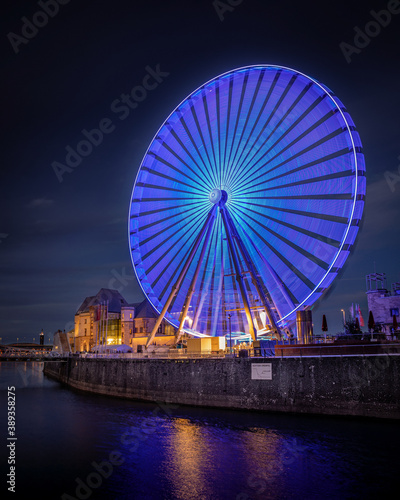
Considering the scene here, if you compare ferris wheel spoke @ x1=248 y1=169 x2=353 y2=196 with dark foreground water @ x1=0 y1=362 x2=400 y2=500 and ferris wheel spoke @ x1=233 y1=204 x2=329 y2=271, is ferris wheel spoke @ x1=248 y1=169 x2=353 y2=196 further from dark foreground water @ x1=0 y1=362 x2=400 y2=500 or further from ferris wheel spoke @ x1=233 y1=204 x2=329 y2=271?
dark foreground water @ x1=0 y1=362 x2=400 y2=500

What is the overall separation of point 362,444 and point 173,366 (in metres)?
20.1

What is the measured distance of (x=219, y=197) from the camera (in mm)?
39250

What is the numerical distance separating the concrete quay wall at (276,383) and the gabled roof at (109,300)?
194ft

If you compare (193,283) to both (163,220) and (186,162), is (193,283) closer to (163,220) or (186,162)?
(163,220)

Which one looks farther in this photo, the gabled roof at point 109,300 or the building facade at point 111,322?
the gabled roof at point 109,300

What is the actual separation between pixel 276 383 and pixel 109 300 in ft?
250

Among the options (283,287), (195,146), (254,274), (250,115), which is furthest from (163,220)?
(283,287)

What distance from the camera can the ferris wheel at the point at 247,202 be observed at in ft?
107

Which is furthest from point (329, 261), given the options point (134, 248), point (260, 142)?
point (134, 248)

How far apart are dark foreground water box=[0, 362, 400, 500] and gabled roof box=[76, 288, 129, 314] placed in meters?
71.6

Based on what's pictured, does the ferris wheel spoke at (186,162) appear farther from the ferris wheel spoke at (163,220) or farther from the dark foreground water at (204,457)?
the dark foreground water at (204,457)

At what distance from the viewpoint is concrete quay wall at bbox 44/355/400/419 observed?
28.0 metres

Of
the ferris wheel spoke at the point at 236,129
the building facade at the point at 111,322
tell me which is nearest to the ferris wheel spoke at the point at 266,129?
the ferris wheel spoke at the point at 236,129

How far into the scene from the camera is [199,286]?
43.6m
